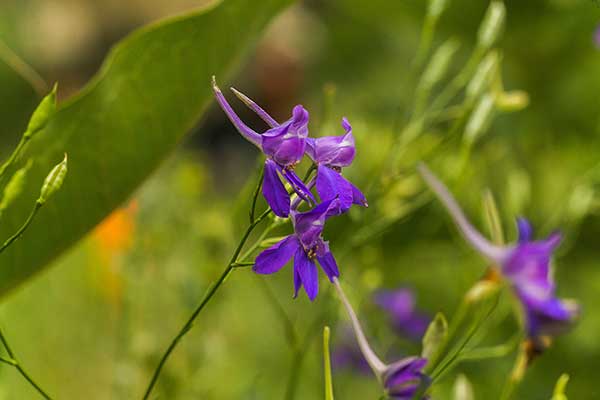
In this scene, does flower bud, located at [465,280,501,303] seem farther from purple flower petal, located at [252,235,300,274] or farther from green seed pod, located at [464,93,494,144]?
green seed pod, located at [464,93,494,144]

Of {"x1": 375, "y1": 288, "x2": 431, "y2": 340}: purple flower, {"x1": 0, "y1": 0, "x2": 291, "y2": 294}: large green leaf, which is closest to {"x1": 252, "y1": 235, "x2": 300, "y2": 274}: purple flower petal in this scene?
{"x1": 0, "y1": 0, "x2": 291, "y2": 294}: large green leaf

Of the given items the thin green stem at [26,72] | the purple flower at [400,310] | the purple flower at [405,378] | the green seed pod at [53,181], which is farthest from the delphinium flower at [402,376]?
the purple flower at [400,310]

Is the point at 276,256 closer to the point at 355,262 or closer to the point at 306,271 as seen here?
the point at 306,271

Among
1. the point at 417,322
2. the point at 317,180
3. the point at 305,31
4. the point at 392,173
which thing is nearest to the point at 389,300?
the point at 417,322

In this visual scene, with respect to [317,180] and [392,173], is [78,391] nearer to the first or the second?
[392,173]

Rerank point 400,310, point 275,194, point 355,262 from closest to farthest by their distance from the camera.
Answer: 1. point 275,194
2. point 400,310
3. point 355,262

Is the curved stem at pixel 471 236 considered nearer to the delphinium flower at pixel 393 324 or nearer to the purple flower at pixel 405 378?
the purple flower at pixel 405 378

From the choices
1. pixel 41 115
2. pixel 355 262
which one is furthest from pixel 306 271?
pixel 355 262
